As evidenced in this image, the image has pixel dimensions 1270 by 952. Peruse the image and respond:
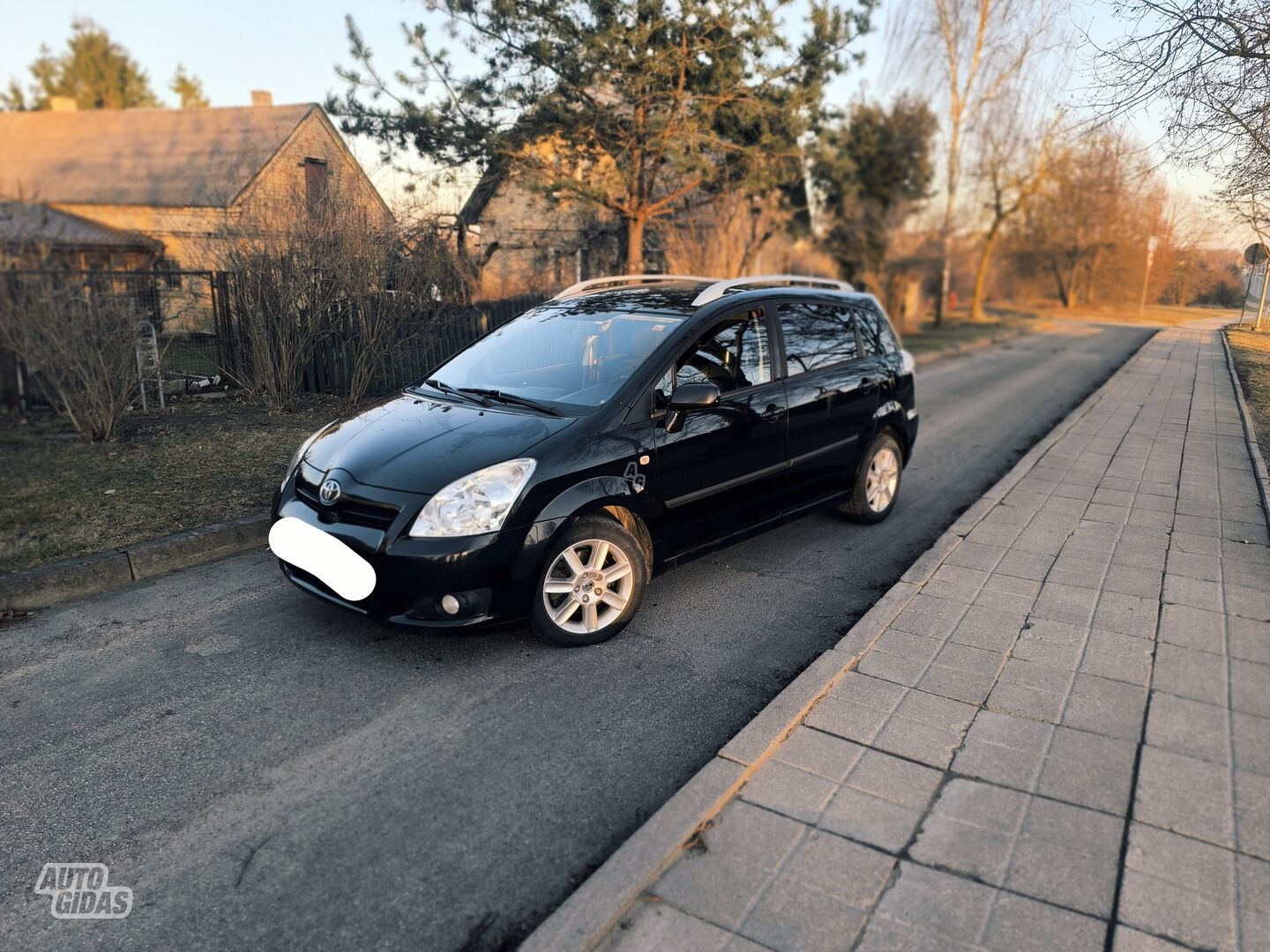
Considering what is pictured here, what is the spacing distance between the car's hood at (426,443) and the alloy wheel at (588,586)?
0.58 metres

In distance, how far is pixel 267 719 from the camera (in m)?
3.52

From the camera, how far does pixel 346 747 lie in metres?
3.32

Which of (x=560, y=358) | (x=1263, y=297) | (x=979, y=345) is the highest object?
(x=1263, y=297)

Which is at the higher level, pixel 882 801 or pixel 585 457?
pixel 585 457

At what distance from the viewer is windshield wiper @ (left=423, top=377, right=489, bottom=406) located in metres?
4.76

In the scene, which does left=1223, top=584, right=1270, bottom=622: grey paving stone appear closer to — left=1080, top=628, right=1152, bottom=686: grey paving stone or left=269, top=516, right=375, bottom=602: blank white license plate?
left=1080, top=628, right=1152, bottom=686: grey paving stone

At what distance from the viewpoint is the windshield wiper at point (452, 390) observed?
15.6ft

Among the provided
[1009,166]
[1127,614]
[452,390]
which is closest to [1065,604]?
[1127,614]

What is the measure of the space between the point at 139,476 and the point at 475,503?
4.50 m

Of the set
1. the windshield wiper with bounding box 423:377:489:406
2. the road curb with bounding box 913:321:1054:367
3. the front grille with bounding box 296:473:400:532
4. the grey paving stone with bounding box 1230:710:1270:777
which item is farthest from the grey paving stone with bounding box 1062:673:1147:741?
the road curb with bounding box 913:321:1054:367

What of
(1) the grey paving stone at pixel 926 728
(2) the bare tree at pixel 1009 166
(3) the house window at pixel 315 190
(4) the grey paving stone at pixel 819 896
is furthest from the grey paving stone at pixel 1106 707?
(2) the bare tree at pixel 1009 166

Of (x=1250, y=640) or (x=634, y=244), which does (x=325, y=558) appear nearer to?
(x=1250, y=640)

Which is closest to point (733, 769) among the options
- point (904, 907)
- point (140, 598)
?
point (904, 907)

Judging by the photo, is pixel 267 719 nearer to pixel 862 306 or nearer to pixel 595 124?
pixel 862 306
